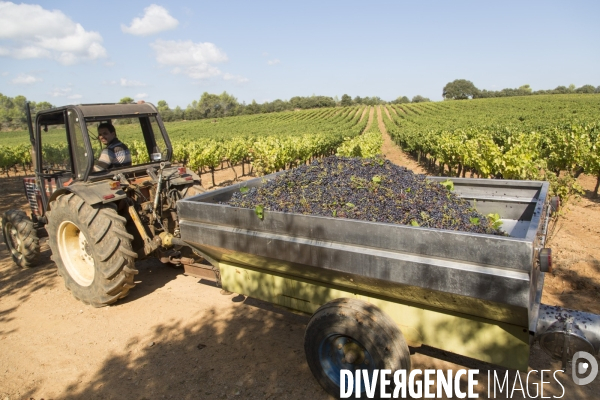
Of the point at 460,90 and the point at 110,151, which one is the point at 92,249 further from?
the point at 460,90

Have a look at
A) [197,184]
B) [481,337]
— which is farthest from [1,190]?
[481,337]

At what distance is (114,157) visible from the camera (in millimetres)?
4766

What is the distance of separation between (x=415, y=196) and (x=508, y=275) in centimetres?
115

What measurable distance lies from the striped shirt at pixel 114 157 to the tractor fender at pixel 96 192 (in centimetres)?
33

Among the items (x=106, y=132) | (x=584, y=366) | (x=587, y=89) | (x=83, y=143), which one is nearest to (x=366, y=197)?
(x=584, y=366)

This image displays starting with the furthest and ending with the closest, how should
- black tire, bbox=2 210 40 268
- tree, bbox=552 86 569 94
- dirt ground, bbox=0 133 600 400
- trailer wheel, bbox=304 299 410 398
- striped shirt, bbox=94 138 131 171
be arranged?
1. tree, bbox=552 86 569 94
2. black tire, bbox=2 210 40 268
3. striped shirt, bbox=94 138 131 171
4. dirt ground, bbox=0 133 600 400
5. trailer wheel, bbox=304 299 410 398

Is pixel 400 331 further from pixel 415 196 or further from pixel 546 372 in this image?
pixel 546 372

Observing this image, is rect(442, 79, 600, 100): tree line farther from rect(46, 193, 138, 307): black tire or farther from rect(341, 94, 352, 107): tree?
rect(46, 193, 138, 307): black tire

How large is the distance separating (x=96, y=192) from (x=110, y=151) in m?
0.79

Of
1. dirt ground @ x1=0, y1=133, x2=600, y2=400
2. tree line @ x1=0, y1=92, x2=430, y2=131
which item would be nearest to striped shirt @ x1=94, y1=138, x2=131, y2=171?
dirt ground @ x1=0, y1=133, x2=600, y2=400

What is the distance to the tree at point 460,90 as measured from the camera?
94.9m

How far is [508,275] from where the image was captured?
74.5 inches

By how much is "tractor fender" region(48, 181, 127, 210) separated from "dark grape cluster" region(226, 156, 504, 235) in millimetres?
1540

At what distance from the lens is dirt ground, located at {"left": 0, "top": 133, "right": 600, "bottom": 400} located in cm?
308
